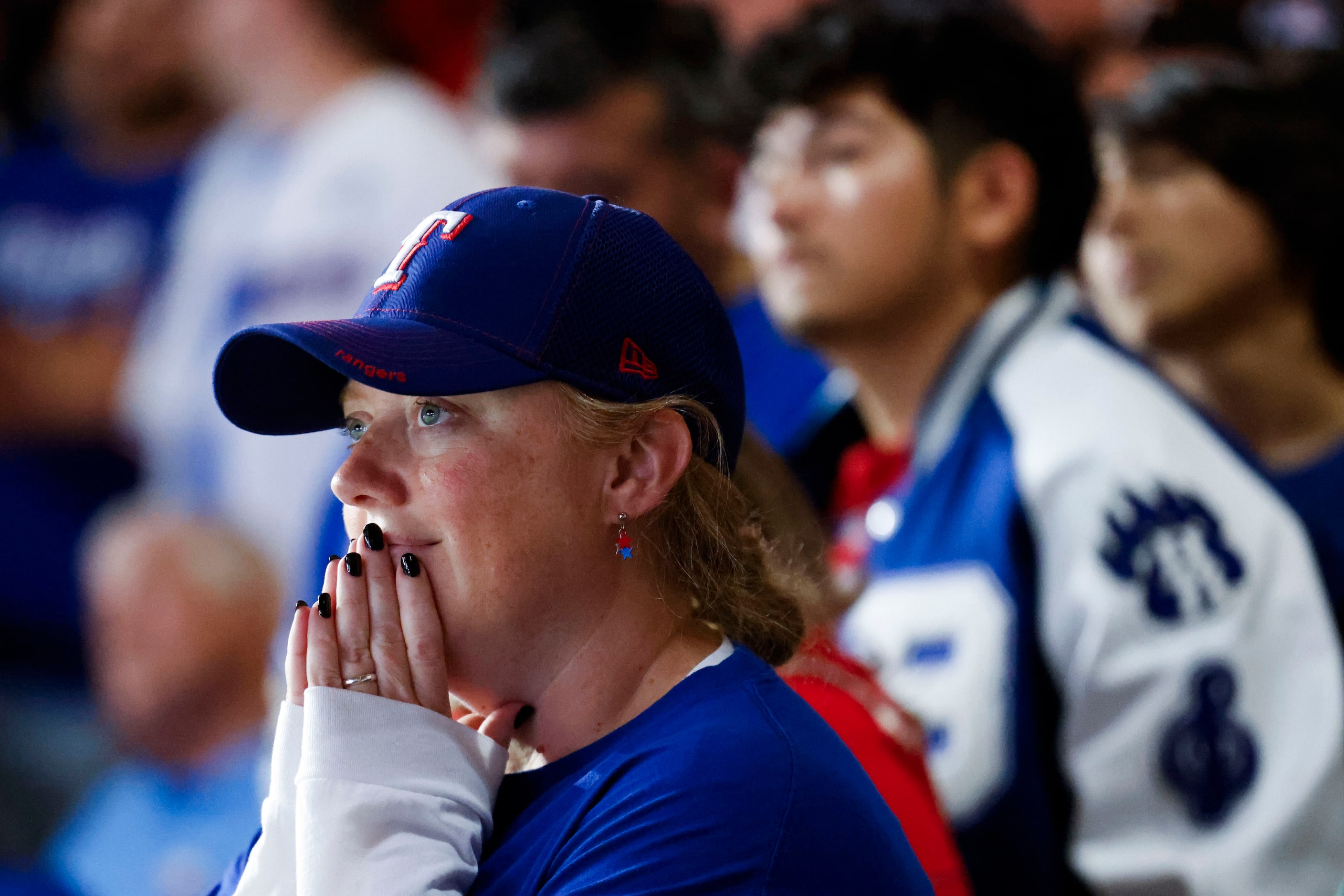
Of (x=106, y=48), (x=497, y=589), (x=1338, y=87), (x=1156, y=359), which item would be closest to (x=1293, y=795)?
(x=1156, y=359)

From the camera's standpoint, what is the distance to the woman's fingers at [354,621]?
1.08 meters

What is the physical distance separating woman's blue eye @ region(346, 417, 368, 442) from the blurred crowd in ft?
1.13

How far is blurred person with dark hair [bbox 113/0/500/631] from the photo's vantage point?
3.28 meters

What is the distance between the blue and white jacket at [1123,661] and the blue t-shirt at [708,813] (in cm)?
85

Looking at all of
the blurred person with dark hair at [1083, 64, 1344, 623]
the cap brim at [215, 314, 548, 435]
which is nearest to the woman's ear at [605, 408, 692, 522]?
the cap brim at [215, 314, 548, 435]

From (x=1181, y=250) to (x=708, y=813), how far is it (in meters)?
1.76

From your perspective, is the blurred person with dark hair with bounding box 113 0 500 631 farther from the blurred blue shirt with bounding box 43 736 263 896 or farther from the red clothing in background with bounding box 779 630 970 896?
the red clothing in background with bounding box 779 630 970 896

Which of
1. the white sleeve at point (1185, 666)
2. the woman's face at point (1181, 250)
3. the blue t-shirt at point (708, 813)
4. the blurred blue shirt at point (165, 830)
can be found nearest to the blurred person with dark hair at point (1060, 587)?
the white sleeve at point (1185, 666)

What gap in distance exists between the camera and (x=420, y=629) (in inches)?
41.9

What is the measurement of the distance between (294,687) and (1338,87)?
7.18 feet

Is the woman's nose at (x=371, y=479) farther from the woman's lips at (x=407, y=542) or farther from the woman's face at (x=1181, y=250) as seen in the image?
the woman's face at (x=1181, y=250)

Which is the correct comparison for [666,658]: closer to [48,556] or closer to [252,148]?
[252,148]

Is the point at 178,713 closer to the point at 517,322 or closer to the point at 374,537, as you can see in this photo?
the point at 374,537

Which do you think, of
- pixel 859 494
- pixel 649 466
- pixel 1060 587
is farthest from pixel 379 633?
pixel 859 494
